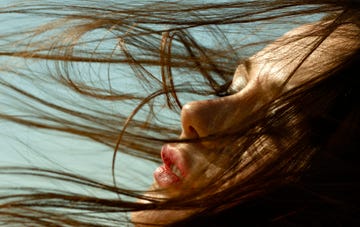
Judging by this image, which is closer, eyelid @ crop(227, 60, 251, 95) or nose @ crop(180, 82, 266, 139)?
nose @ crop(180, 82, 266, 139)

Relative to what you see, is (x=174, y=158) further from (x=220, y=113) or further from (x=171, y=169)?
(x=220, y=113)

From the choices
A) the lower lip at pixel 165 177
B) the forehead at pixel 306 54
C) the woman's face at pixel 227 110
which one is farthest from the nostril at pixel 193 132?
the forehead at pixel 306 54

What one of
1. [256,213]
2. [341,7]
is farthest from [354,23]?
[256,213]

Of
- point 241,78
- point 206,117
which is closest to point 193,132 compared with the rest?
point 206,117

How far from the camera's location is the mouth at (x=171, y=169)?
163 cm

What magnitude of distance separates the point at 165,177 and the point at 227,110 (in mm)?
234

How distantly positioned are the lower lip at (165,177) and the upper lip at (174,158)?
0.02m

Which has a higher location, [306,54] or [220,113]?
[306,54]

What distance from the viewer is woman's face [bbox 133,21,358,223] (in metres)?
1.57

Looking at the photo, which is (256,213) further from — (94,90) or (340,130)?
(94,90)

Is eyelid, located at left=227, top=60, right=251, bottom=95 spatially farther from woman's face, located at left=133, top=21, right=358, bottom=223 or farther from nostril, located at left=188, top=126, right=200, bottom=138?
nostril, located at left=188, top=126, right=200, bottom=138

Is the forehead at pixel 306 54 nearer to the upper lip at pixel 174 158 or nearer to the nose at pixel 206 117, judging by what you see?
the nose at pixel 206 117

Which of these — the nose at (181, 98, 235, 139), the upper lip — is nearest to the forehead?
the nose at (181, 98, 235, 139)

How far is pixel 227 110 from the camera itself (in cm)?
163
